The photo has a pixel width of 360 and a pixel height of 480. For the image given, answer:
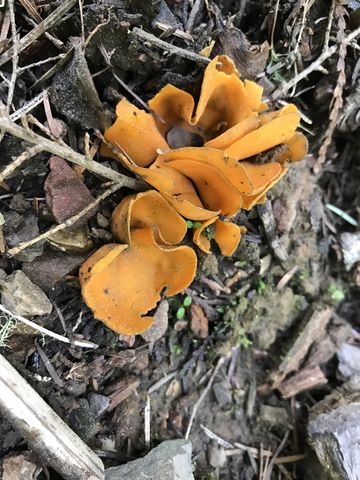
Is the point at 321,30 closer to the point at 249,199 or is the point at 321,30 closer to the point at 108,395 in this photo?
the point at 249,199

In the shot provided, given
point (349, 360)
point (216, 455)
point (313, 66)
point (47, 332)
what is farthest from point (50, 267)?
point (349, 360)

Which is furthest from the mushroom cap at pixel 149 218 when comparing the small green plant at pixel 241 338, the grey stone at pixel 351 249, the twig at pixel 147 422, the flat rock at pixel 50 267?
the grey stone at pixel 351 249

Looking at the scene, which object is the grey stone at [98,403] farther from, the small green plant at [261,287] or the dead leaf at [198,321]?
the small green plant at [261,287]

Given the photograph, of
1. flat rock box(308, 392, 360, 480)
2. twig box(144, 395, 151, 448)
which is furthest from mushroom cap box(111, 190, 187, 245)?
flat rock box(308, 392, 360, 480)

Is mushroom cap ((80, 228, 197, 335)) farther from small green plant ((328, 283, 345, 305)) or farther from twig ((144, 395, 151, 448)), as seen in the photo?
small green plant ((328, 283, 345, 305))

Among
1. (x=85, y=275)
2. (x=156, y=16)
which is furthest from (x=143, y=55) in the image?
(x=85, y=275)

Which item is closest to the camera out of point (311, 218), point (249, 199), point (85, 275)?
point (85, 275)

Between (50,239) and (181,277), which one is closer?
(50,239)
